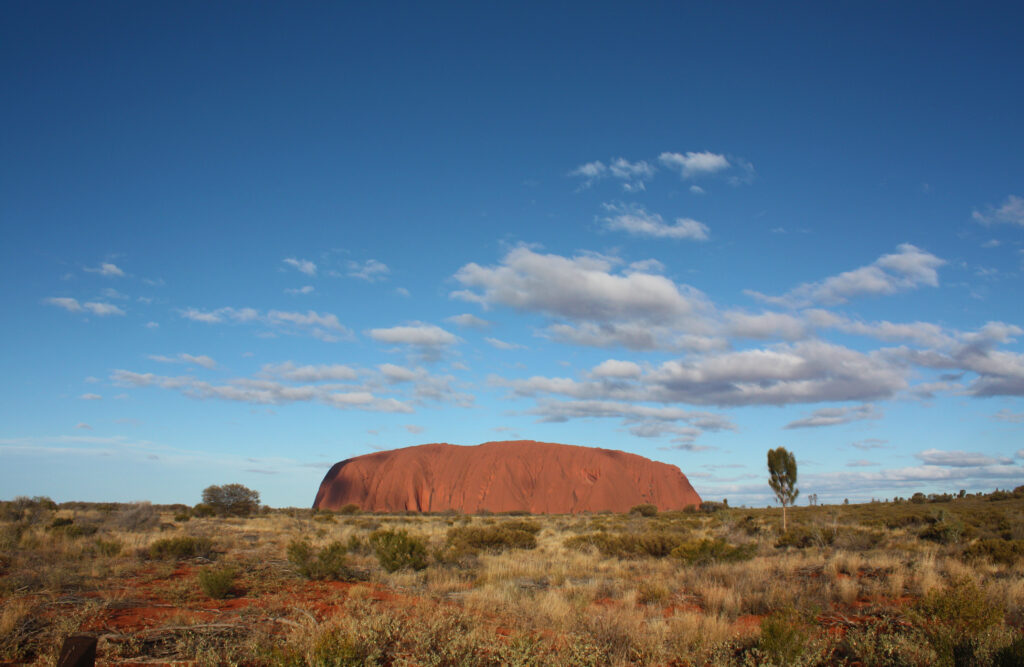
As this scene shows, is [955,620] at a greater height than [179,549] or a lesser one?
greater

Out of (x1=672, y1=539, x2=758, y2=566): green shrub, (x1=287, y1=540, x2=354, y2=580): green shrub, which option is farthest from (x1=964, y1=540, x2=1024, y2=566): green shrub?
(x1=287, y1=540, x2=354, y2=580): green shrub

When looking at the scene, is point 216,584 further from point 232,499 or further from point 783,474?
point 232,499

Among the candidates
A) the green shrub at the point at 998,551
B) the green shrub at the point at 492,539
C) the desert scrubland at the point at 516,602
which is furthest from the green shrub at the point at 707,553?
the green shrub at the point at 492,539

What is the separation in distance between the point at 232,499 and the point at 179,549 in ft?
94.4

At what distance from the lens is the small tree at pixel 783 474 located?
2466 cm

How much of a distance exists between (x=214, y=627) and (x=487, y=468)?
63.9 meters

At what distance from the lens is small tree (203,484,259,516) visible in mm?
37688

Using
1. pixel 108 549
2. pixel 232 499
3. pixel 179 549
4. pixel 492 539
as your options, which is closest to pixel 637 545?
pixel 492 539

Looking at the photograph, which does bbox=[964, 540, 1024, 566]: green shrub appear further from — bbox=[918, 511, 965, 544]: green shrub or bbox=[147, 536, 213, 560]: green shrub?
bbox=[147, 536, 213, 560]: green shrub

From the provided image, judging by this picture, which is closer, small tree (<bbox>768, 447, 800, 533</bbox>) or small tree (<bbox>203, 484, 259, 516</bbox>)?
small tree (<bbox>768, 447, 800, 533</bbox>)

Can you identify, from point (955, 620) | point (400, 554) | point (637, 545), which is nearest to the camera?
point (955, 620)

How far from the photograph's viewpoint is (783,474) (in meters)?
24.9

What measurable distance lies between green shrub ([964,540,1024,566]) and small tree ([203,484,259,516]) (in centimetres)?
3895

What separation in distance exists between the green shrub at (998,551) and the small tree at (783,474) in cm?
1234
